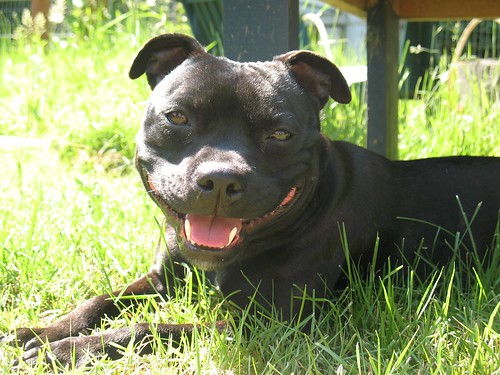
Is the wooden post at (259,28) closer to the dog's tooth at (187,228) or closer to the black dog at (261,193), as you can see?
the black dog at (261,193)

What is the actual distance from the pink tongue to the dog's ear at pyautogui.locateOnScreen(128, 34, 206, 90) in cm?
73

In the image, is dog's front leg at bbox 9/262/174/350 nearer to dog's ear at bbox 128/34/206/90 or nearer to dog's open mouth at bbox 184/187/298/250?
dog's open mouth at bbox 184/187/298/250

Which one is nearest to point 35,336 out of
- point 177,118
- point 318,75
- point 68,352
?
point 68,352

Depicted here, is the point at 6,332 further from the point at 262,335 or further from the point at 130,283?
the point at 262,335

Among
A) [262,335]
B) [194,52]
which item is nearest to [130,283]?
[262,335]

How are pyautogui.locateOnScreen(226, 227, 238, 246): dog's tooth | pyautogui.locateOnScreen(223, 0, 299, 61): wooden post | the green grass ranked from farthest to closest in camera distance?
pyautogui.locateOnScreen(223, 0, 299, 61): wooden post < pyautogui.locateOnScreen(226, 227, 238, 246): dog's tooth < the green grass

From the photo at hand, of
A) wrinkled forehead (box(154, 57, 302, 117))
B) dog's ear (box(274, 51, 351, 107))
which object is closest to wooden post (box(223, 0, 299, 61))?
dog's ear (box(274, 51, 351, 107))

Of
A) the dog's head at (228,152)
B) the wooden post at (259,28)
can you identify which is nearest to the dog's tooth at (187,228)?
the dog's head at (228,152)

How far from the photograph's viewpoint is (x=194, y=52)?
306cm

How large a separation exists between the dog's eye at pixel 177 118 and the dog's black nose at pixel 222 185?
0.34 m

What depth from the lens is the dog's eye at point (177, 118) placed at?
2736 millimetres

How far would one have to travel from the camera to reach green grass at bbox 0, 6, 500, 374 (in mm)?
2398

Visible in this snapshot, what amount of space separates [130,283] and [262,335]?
0.79 meters

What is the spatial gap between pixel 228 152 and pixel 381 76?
7.64 ft
